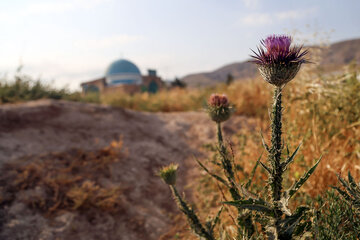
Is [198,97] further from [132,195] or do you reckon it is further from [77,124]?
[132,195]

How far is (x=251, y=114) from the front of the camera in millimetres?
6828

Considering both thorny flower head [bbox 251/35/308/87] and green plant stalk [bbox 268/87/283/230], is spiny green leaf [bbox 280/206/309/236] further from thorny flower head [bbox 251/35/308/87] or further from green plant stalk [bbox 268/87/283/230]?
thorny flower head [bbox 251/35/308/87]

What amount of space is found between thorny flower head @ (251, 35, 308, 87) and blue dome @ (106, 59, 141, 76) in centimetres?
3907

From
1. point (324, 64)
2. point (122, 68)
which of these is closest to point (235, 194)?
point (122, 68)

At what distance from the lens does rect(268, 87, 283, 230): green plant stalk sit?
1.34m

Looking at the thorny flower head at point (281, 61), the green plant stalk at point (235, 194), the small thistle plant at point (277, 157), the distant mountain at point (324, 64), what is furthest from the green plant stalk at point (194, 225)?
the distant mountain at point (324, 64)

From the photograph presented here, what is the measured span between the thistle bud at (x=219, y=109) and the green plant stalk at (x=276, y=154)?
998mm

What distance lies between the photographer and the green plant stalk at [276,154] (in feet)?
4.39

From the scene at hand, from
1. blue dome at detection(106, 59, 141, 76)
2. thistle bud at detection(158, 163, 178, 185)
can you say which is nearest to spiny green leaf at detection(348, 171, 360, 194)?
thistle bud at detection(158, 163, 178, 185)

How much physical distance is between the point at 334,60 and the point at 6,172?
8901 cm

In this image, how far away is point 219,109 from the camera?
2400 mm

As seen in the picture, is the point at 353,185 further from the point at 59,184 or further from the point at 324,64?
the point at 324,64

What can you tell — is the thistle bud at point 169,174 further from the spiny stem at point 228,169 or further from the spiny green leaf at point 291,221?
the spiny green leaf at point 291,221

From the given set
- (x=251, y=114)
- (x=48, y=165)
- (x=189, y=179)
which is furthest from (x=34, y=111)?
(x=251, y=114)
